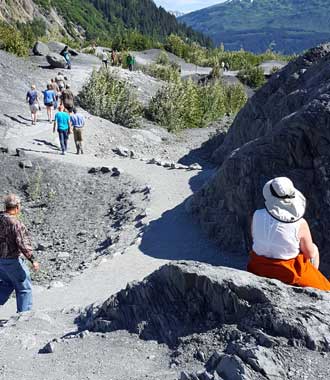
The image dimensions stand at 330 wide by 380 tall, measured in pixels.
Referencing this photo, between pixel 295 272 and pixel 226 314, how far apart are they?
75 cm

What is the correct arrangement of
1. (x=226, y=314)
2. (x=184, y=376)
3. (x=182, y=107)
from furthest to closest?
(x=182, y=107), (x=226, y=314), (x=184, y=376)

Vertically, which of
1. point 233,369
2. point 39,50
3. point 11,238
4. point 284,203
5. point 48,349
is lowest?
point 48,349

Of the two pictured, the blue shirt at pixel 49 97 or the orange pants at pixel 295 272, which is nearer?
the orange pants at pixel 295 272

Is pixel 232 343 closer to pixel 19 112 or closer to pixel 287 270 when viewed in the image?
pixel 287 270

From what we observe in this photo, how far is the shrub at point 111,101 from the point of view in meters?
23.6

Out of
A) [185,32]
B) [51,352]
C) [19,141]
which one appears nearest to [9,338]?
[51,352]

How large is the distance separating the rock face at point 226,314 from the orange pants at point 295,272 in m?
0.22

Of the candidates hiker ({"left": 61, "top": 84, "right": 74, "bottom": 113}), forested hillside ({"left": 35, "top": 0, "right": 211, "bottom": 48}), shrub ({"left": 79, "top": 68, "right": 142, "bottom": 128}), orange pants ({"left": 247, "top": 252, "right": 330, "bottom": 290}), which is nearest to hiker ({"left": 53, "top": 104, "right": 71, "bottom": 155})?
hiker ({"left": 61, "top": 84, "right": 74, "bottom": 113})

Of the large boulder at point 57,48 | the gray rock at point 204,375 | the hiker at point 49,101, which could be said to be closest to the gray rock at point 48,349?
the gray rock at point 204,375

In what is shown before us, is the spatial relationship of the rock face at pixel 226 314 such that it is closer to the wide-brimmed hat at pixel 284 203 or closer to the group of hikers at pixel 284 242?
the group of hikers at pixel 284 242

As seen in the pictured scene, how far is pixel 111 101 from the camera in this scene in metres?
23.8

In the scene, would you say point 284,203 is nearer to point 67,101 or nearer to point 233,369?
point 233,369

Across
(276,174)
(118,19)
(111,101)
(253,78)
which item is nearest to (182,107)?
(111,101)

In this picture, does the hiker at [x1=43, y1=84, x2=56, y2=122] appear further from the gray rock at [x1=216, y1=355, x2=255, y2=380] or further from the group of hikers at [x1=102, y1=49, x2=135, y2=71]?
the group of hikers at [x1=102, y1=49, x2=135, y2=71]
